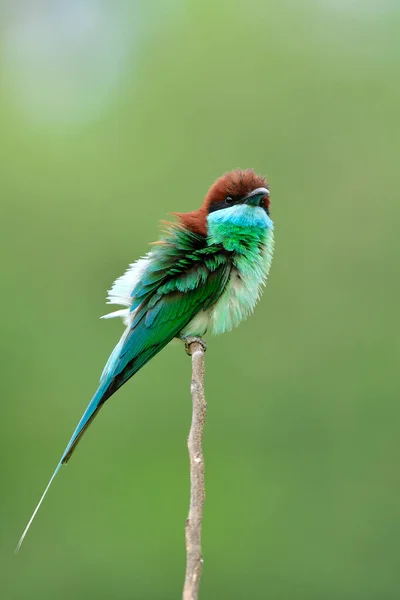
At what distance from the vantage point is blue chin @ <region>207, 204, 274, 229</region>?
2719 millimetres

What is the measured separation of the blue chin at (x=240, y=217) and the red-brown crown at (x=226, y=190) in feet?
0.12

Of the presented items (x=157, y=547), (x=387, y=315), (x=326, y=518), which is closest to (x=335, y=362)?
(x=387, y=315)

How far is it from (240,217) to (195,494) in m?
1.26

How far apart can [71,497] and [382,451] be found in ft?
5.50

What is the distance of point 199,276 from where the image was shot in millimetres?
2662

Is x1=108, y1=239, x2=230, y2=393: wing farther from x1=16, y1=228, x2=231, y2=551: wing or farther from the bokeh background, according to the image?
the bokeh background

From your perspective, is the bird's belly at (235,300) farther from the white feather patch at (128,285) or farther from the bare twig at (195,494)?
the bare twig at (195,494)

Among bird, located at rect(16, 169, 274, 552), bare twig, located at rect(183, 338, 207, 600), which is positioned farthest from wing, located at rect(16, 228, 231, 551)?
bare twig, located at rect(183, 338, 207, 600)

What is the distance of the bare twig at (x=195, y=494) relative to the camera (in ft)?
4.64

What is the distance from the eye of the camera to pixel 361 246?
5719mm

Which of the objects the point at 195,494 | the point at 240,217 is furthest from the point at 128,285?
the point at 195,494

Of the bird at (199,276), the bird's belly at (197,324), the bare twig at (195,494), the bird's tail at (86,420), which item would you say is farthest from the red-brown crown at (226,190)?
the bare twig at (195,494)

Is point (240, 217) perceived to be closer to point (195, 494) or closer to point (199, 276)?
point (199, 276)

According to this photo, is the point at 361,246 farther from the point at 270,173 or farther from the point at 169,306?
the point at 169,306
